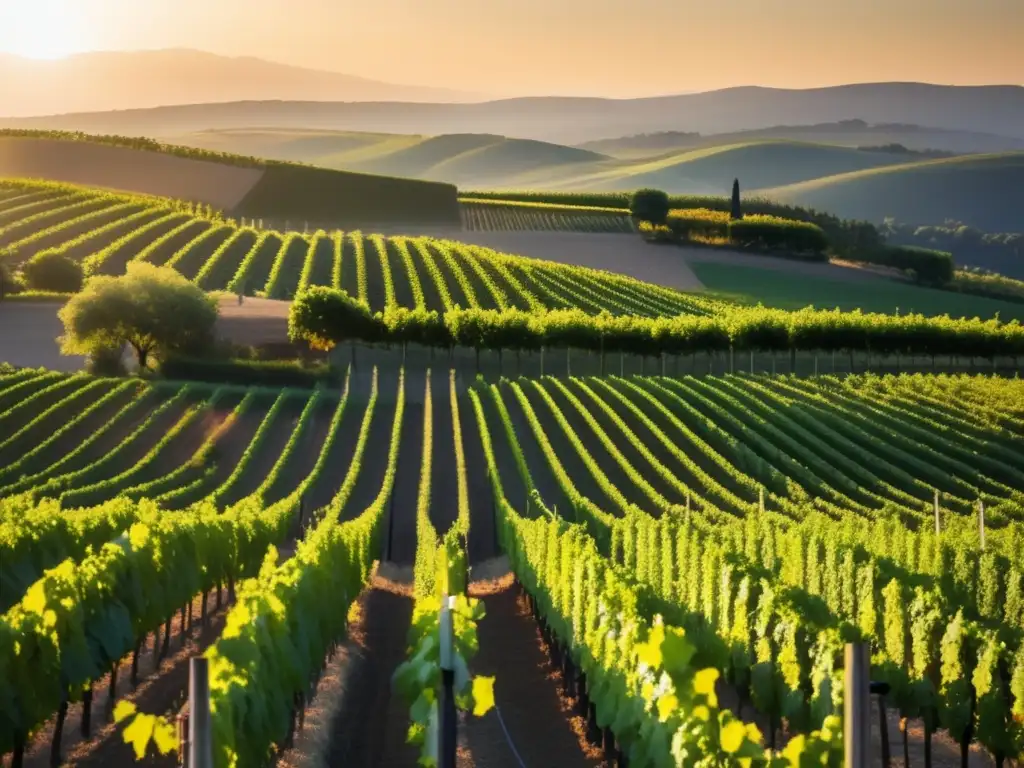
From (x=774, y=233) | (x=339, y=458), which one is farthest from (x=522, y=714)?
(x=774, y=233)

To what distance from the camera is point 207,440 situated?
2484 inches

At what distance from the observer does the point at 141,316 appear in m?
77.4

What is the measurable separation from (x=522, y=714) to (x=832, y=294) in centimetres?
9510

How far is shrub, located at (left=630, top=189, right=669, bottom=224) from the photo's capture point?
142625 millimetres

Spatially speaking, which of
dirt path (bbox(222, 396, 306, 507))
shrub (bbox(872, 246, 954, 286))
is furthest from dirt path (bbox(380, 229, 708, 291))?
dirt path (bbox(222, 396, 306, 507))

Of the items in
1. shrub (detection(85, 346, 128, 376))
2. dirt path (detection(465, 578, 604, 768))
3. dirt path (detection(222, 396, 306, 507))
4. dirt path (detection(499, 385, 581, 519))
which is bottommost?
dirt path (detection(222, 396, 306, 507))

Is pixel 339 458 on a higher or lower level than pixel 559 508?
lower

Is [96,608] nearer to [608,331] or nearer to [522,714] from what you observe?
[522,714]

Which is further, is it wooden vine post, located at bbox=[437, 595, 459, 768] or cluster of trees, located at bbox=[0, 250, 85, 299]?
cluster of trees, located at bbox=[0, 250, 85, 299]

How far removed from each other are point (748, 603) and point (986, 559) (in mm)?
6763

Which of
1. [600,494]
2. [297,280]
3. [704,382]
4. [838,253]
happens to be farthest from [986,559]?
[838,253]

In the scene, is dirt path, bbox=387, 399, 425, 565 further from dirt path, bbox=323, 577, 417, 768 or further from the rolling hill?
the rolling hill

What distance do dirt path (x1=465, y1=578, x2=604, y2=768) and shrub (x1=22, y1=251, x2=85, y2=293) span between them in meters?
66.3

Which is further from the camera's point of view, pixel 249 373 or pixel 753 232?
pixel 753 232
